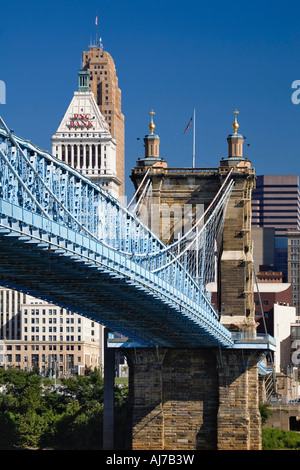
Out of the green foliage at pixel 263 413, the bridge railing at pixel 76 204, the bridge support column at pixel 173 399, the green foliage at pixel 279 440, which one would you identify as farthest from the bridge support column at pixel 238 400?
the green foliage at pixel 263 413

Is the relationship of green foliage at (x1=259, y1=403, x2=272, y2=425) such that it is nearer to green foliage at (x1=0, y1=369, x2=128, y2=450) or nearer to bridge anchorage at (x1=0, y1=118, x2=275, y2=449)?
bridge anchorage at (x1=0, y1=118, x2=275, y2=449)

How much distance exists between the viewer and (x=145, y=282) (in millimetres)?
74500

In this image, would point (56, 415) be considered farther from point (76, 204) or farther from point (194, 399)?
point (76, 204)

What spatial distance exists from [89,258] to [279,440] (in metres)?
48.6

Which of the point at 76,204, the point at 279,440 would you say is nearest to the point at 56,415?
the point at 279,440

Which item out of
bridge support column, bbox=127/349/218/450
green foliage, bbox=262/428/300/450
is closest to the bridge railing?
bridge support column, bbox=127/349/218/450

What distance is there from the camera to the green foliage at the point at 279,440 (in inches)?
4144

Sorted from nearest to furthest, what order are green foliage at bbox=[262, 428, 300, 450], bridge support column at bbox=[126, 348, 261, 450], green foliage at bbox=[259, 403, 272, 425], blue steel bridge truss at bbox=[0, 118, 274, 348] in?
blue steel bridge truss at bbox=[0, 118, 274, 348] → bridge support column at bbox=[126, 348, 261, 450] → green foliage at bbox=[262, 428, 300, 450] → green foliage at bbox=[259, 403, 272, 425]

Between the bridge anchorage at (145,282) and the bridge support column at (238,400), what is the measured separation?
76mm

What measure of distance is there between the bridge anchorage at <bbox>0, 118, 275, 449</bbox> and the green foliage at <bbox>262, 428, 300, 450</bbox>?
2.69 metres

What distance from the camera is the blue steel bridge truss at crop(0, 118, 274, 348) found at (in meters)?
56.1

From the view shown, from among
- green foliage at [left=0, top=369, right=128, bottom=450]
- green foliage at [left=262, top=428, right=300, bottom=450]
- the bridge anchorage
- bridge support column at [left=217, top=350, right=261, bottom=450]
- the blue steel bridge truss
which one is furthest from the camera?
green foliage at [left=0, top=369, right=128, bottom=450]

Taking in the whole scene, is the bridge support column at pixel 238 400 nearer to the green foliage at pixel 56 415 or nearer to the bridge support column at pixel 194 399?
the bridge support column at pixel 194 399
